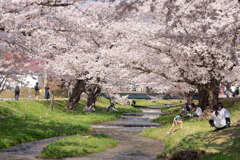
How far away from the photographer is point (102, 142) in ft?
51.4

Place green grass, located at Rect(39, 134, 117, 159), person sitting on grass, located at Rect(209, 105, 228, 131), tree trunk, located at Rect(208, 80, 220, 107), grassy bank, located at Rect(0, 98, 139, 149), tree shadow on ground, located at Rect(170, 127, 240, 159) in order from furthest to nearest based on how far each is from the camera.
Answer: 1. tree trunk, located at Rect(208, 80, 220, 107)
2. grassy bank, located at Rect(0, 98, 139, 149)
3. person sitting on grass, located at Rect(209, 105, 228, 131)
4. green grass, located at Rect(39, 134, 117, 159)
5. tree shadow on ground, located at Rect(170, 127, 240, 159)

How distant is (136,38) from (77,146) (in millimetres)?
10182

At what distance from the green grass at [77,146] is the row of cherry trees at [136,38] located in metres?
→ 4.33

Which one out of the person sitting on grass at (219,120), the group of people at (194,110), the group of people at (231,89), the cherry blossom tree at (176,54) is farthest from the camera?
the group of people at (231,89)

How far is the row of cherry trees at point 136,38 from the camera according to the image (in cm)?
1205

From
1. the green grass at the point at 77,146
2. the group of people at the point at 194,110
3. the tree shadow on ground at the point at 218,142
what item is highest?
the group of people at the point at 194,110

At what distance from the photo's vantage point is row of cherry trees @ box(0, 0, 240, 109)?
1205 cm

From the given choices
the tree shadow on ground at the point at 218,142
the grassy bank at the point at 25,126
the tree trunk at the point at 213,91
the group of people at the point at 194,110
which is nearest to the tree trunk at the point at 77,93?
the grassy bank at the point at 25,126

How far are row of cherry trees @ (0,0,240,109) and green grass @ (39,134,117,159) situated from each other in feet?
14.2

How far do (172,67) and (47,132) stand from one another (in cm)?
1008

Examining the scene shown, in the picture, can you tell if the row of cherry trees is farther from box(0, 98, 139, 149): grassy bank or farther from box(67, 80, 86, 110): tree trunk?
box(0, 98, 139, 149): grassy bank

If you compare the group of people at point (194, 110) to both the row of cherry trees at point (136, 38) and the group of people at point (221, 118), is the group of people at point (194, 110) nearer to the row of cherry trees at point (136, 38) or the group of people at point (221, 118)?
the row of cherry trees at point (136, 38)

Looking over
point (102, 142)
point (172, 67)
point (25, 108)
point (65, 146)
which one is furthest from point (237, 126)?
point (25, 108)

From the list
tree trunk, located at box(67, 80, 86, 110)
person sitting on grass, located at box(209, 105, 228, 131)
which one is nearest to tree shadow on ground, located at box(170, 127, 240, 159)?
person sitting on grass, located at box(209, 105, 228, 131)
